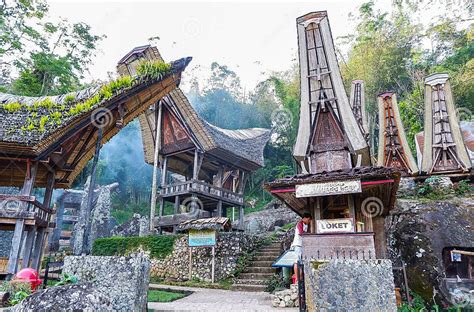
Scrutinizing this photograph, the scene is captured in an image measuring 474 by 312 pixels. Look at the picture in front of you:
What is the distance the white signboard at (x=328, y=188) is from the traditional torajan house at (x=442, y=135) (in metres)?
7.10

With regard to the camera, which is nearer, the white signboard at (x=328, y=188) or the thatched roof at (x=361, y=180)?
the thatched roof at (x=361, y=180)

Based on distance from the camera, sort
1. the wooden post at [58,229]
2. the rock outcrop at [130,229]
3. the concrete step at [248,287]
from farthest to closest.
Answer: the rock outcrop at [130,229], the wooden post at [58,229], the concrete step at [248,287]

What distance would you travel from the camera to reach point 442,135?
12.0 metres

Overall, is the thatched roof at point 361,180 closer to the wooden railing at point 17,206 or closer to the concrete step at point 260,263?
the concrete step at point 260,263

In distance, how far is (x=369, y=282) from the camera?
5.11 m

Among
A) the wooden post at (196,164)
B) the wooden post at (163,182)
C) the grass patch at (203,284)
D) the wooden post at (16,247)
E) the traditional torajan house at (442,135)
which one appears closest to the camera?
the wooden post at (16,247)

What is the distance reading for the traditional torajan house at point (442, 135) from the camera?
1146 centimetres

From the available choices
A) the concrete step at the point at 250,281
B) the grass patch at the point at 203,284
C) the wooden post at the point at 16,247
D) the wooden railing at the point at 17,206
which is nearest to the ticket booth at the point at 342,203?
the concrete step at the point at 250,281

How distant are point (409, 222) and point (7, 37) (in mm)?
18838

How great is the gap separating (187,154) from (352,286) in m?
12.1

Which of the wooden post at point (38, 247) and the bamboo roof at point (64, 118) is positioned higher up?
the bamboo roof at point (64, 118)

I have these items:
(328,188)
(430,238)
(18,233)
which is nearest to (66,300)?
(328,188)

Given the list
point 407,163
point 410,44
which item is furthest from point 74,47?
point 410,44

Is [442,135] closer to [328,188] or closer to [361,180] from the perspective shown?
[361,180]
